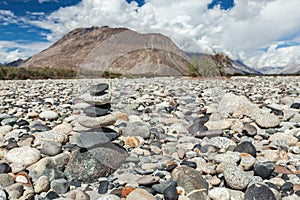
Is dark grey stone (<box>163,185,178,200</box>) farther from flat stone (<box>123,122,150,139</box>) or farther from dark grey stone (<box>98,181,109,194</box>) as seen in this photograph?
flat stone (<box>123,122,150,139</box>)

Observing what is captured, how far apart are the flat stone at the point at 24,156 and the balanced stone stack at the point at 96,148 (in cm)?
48

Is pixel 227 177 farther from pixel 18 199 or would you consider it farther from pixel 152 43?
pixel 152 43

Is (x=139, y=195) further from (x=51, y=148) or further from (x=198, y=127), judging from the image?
(x=198, y=127)

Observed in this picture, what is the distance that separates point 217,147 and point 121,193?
Result: 4.94ft

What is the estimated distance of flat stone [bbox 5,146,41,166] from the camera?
304 centimetres

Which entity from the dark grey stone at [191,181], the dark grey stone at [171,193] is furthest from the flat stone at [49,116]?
the dark grey stone at [171,193]

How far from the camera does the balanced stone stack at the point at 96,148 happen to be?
2.77 metres

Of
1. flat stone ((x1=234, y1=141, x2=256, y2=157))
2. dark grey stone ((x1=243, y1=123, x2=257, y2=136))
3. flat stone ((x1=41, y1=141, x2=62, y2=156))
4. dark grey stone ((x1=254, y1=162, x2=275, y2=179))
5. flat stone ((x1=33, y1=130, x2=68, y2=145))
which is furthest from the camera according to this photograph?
dark grey stone ((x1=243, y1=123, x2=257, y2=136))

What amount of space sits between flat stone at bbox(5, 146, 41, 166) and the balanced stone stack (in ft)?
1.58

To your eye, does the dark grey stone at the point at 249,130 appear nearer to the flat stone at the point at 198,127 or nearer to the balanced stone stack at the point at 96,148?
→ the flat stone at the point at 198,127

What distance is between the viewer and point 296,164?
9.59 ft

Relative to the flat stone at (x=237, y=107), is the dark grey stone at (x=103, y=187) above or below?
below

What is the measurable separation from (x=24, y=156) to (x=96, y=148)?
0.84m

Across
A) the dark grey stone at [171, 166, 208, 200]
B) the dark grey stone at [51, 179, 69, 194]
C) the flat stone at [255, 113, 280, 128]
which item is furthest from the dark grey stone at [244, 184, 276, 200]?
the flat stone at [255, 113, 280, 128]
